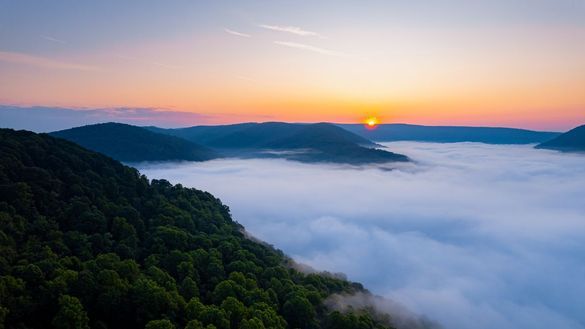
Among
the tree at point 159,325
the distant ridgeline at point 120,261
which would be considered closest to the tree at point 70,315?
the distant ridgeline at point 120,261

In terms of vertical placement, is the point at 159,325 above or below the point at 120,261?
below

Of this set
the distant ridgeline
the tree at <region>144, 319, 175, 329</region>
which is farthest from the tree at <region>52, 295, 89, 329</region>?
the tree at <region>144, 319, 175, 329</region>

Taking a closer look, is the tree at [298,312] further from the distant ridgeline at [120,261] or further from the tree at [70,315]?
the tree at [70,315]

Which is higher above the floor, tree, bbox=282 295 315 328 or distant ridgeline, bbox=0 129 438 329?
distant ridgeline, bbox=0 129 438 329

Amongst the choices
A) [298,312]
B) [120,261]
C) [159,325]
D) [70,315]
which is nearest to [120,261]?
[120,261]

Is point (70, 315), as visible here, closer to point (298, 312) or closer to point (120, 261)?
point (120, 261)

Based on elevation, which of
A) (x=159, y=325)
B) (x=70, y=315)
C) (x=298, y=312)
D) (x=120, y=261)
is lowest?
(x=298, y=312)

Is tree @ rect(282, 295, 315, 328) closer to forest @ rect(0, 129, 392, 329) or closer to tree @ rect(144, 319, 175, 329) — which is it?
forest @ rect(0, 129, 392, 329)
